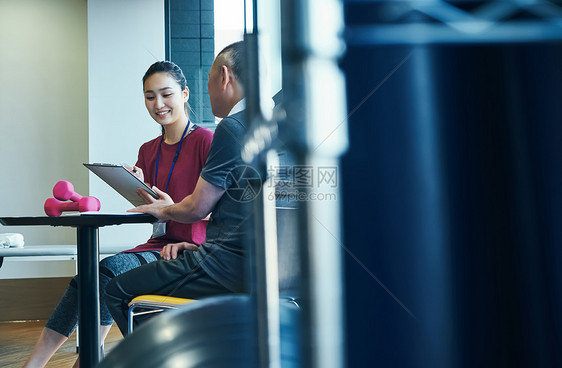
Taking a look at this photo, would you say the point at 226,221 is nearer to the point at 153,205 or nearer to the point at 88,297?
the point at 153,205

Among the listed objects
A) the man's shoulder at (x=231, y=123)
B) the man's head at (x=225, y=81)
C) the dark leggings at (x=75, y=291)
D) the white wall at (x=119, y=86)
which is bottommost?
the dark leggings at (x=75, y=291)

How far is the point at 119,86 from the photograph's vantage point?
272cm

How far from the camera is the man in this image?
1077mm

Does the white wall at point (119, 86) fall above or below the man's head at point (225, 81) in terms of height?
above

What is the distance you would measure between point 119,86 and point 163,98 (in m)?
1.35

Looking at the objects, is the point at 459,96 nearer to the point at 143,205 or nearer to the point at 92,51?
the point at 143,205

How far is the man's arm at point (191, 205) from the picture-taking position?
3.64ft

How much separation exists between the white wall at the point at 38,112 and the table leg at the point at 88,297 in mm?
1710

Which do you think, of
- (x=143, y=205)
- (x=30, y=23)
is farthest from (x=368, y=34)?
(x=30, y=23)

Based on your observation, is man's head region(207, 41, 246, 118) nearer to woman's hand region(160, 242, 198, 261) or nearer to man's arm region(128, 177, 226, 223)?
man's arm region(128, 177, 226, 223)

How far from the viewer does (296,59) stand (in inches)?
7.8

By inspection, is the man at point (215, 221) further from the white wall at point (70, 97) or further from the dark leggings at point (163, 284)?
the white wall at point (70, 97)

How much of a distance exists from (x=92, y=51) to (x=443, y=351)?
9.16 feet

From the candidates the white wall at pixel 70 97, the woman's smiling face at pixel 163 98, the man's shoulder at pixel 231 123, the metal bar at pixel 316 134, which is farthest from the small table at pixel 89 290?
the white wall at pixel 70 97
